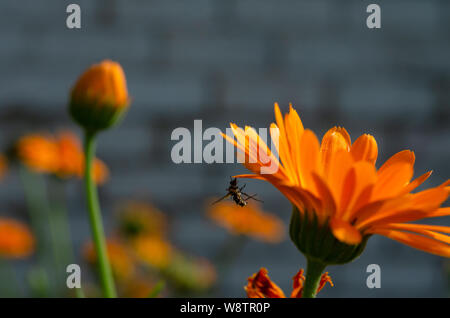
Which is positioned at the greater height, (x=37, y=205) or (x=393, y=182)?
(x=393, y=182)

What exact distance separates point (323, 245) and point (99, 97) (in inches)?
7.6

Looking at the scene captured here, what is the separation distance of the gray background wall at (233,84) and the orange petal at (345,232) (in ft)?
3.85

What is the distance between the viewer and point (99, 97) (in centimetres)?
39

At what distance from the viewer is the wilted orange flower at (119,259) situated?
0.81m

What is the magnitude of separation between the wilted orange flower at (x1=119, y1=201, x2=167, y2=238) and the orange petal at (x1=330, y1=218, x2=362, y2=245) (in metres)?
0.66

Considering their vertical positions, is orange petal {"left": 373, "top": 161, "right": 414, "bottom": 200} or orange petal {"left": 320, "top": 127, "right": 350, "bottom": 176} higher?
orange petal {"left": 320, "top": 127, "right": 350, "bottom": 176}

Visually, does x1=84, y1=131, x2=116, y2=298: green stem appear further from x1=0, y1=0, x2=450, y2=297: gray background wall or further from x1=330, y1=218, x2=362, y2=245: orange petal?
x1=0, y1=0, x2=450, y2=297: gray background wall

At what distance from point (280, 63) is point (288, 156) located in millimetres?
1238

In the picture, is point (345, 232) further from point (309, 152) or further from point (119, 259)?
point (119, 259)

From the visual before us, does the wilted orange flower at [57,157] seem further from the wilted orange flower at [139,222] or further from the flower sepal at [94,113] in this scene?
the flower sepal at [94,113]

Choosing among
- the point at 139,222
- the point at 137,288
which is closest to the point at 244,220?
the point at 139,222

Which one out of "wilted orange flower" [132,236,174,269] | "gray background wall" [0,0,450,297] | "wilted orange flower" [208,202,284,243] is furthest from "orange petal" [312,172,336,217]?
"gray background wall" [0,0,450,297]

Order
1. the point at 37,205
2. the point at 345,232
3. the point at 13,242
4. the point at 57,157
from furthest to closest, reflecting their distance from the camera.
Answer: the point at 37,205
the point at 13,242
the point at 57,157
the point at 345,232

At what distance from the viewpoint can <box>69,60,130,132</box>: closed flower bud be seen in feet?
1.24
